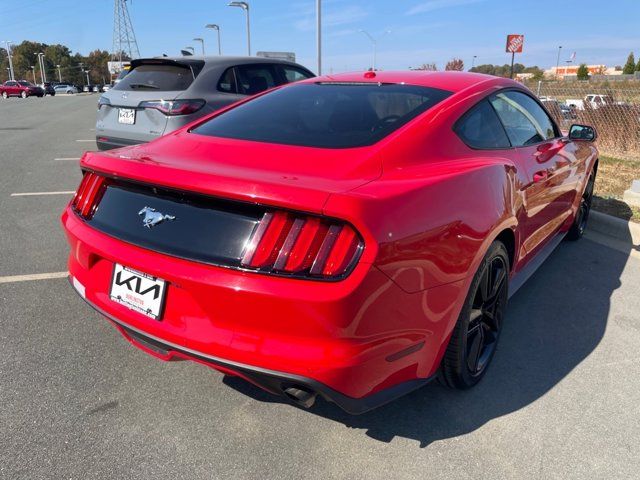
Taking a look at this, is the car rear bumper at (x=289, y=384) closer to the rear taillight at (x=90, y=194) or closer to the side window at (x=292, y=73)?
the rear taillight at (x=90, y=194)

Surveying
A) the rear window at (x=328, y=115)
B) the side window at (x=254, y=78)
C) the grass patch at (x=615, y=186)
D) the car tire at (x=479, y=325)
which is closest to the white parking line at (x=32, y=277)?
the rear window at (x=328, y=115)

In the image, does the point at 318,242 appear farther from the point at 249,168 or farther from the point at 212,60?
the point at 212,60

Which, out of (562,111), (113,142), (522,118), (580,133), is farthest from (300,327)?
(562,111)

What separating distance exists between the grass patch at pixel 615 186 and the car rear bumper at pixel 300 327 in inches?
178

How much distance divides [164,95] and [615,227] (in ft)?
17.0

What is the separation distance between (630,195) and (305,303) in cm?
562

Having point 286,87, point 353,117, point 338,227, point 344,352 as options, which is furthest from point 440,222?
point 286,87

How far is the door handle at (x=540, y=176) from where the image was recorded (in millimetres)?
3059

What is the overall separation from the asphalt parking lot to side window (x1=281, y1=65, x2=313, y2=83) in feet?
Answer: 16.9

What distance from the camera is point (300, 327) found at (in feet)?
5.71

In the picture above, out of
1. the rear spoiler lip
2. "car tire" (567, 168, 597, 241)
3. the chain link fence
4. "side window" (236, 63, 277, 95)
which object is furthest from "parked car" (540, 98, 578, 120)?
the rear spoiler lip

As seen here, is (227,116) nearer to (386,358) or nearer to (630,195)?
(386,358)

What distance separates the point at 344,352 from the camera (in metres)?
1.75

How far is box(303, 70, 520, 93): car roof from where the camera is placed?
2814mm
